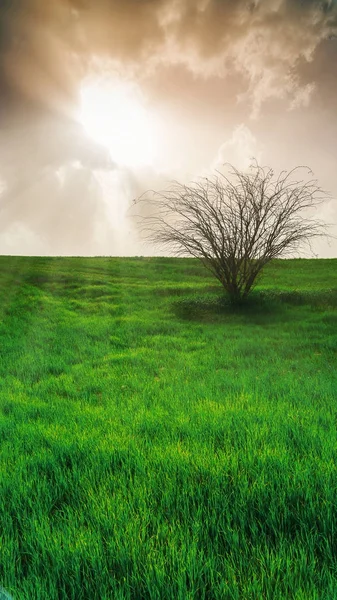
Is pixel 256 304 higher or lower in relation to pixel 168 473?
higher

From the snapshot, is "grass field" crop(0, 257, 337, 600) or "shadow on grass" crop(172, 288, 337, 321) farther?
"shadow on grass" crop(172, 288, 337, 321)

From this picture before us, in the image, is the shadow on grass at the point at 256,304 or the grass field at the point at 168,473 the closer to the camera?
the grass field at the point at 168,473

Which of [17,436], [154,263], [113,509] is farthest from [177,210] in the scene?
[154,263]

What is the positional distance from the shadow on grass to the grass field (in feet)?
15.2

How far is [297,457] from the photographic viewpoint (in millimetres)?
2883

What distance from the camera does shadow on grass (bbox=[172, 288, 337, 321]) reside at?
44.2ft

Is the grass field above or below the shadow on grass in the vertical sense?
below

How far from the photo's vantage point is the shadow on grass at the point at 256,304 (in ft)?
44.2

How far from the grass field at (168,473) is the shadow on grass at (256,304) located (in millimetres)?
4647

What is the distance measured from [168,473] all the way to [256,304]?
39.4 feet

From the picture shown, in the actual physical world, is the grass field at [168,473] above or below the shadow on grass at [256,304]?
below

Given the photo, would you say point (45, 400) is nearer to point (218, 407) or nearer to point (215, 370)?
point (218, 407)

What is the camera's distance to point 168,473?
2.74 m

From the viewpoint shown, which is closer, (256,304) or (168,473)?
(168,473)
